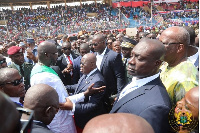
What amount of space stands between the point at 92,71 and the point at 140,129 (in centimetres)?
212

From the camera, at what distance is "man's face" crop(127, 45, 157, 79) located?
204cm

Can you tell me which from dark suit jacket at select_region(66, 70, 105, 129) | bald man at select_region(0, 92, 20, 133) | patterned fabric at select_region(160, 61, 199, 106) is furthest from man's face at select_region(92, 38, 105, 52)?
bald man at select_region(0, 92, 20, 133)

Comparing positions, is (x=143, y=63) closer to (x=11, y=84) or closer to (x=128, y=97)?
(x=128, y=97)

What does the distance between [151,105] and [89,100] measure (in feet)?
4.09

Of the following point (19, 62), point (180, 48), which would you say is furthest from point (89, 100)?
point (19, 62)

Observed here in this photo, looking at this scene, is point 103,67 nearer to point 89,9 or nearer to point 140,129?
point 140,129

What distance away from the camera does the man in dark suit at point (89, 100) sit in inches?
107

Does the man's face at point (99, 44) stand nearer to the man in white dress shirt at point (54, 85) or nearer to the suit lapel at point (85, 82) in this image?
the suit lapel at point (85, 82)

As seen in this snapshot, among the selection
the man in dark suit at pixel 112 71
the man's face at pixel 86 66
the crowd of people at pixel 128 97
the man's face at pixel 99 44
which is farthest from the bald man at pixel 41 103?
the man's face at pixel 99 44

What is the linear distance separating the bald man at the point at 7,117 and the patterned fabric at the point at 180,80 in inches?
59.3

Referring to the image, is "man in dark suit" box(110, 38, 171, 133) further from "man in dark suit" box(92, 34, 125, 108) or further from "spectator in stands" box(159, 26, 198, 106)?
"man in dark suit" box(92, 34, 125, 108)

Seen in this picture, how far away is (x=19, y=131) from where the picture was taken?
2.61 ft

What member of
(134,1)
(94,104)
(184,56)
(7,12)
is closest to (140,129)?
(184,56)

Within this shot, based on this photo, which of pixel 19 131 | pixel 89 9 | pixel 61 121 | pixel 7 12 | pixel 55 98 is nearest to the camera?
pixel 19 131
